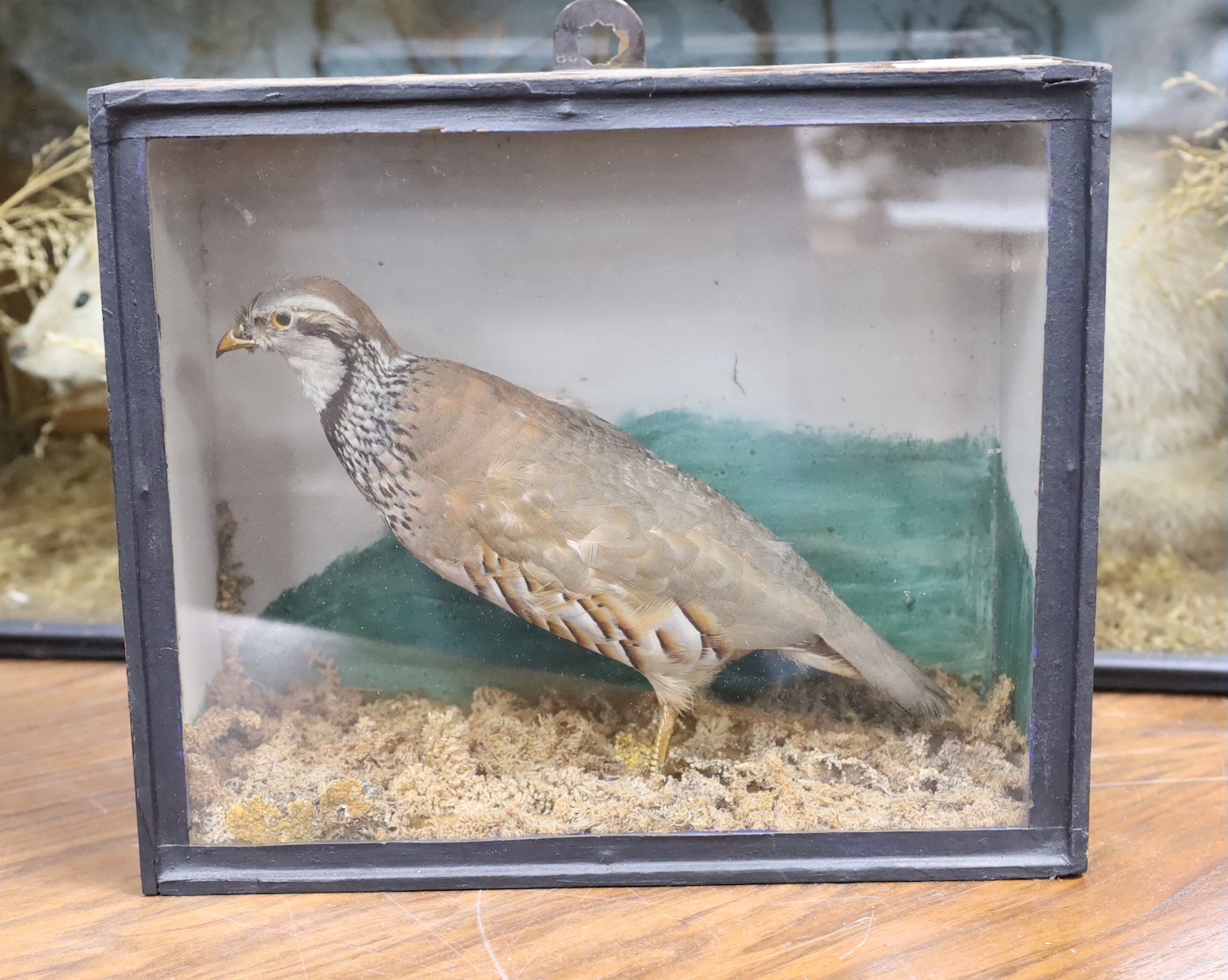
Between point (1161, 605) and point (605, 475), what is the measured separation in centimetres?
84

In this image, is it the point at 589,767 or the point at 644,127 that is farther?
the point at 589,767

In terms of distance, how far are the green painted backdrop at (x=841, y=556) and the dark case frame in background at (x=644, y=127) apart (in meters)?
0.06

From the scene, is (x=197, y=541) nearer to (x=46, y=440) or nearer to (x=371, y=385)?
(x=371, y=385)

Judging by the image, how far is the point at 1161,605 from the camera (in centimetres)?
144

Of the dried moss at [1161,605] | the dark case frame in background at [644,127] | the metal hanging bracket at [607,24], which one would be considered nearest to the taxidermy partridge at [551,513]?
the dark case frame in background at [644,127]

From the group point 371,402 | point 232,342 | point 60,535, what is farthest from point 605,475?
point 60,535

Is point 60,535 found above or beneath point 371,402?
beneath

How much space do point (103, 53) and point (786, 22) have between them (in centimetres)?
81

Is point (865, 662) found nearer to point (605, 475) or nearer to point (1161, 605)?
point (605, 475)

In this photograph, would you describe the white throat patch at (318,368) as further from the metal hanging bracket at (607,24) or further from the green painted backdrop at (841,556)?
the metal hanging bracket at (607,24)

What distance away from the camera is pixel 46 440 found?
1573 millimetres

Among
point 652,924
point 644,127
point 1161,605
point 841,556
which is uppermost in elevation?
point 644,127

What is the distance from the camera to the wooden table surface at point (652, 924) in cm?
84

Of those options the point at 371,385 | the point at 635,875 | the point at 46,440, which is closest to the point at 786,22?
the point at 371,385
